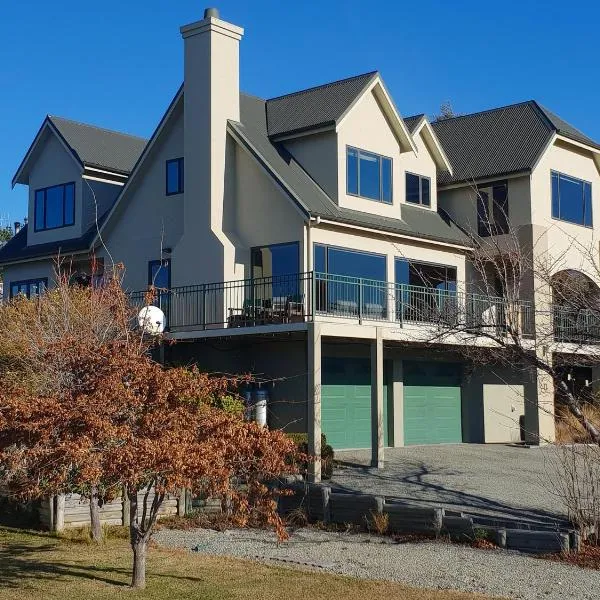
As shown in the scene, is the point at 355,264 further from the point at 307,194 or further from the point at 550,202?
the point at 550,202

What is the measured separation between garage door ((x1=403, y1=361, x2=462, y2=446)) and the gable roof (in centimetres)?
1145

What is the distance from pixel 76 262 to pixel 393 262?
10.1 meters

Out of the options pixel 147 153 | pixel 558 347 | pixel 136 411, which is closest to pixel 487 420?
pixel 558 347

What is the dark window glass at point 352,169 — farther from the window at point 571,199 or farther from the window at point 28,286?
the window at point 28,286

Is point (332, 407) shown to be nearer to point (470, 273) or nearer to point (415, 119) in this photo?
point (470, 273)

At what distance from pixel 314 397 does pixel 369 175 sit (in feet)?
26.5

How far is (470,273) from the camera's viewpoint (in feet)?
95.2

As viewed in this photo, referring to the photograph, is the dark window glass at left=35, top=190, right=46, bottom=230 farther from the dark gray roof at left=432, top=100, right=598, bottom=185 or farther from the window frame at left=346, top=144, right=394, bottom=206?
the dark gray roof at left=432, top=100, right=598, bottom=185

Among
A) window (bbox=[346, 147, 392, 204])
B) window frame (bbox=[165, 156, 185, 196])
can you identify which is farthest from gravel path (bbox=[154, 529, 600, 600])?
window frame (bbox=[165, 156, 185, 196])

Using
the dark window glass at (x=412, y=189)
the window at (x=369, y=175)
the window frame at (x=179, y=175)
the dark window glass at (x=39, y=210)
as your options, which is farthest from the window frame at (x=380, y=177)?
the dark window glass at (x=39, y=210)

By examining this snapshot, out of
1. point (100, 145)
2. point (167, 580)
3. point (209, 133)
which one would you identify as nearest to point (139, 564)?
point (167, 580)

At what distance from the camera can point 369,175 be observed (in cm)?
2617

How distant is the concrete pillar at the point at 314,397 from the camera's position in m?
20.3

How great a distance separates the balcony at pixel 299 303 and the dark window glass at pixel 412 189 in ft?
13.5
